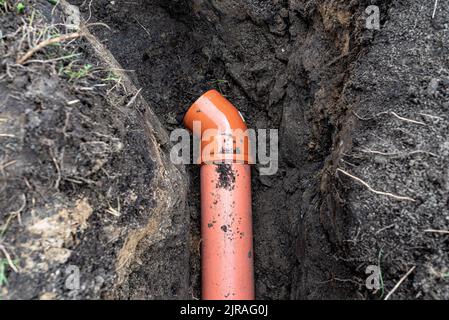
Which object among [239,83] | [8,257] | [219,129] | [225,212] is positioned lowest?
[8,257]

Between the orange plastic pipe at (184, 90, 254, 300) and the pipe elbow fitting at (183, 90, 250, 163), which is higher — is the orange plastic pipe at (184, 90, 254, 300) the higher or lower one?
the lower one

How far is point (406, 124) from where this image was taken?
1.90 metres

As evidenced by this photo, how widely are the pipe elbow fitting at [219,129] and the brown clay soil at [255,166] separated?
0.43 ft

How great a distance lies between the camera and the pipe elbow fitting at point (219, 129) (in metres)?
2.44

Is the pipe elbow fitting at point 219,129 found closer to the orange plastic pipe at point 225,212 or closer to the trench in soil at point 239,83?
the orange plastic pipe at point 225,212

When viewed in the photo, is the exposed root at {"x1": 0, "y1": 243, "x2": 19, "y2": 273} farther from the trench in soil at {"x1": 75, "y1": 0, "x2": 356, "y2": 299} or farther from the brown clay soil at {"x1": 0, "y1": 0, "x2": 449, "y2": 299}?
the trench in soil at {"x1": 75, "y1": 0, "x2": 356, "y2": 299}

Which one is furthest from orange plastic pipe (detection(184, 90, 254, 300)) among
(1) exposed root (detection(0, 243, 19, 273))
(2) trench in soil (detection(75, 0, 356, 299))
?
(1) exposed root (detection(0, 243, 19, 273))

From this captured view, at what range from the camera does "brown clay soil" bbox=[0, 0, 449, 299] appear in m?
1.65

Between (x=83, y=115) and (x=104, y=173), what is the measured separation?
0.25 metres

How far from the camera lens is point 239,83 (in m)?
2.71

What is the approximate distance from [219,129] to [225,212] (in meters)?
0.46

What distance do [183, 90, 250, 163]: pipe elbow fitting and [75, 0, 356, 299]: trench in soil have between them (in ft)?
0.66

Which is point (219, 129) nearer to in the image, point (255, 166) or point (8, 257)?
point (255, 166)

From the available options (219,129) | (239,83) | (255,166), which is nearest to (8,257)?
(219,129)
